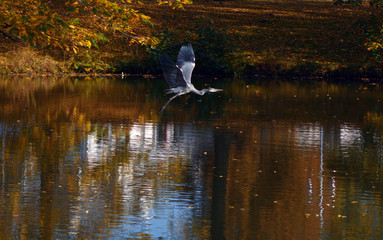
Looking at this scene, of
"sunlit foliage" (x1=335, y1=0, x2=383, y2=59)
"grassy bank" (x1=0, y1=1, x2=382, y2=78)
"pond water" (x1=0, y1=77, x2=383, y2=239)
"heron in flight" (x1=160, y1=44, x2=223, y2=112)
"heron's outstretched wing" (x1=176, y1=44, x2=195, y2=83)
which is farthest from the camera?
"grassy bank" (x1=0, y1=1, x2=382, y2=78)

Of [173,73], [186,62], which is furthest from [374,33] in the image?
[173,73]

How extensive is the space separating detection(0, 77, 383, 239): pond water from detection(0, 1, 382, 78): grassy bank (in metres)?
11.6

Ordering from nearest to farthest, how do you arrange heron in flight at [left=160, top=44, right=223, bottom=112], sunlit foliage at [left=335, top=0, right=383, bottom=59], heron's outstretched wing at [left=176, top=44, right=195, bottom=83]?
heron in flight at [left=160, top=44, right=223, bottom=112]
heron's outstretched wing at [left=176, top=44, right=195, bottom=83]
sunlit foliage at [left=335, top=0, right=383, bottom=59]

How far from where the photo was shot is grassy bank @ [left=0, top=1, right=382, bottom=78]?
125 feet

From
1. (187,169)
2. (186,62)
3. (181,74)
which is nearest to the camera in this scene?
(181,74)

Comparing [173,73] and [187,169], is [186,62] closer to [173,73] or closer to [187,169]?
[173,73]

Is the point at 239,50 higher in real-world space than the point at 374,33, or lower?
lower

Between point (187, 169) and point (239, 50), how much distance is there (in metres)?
26.4

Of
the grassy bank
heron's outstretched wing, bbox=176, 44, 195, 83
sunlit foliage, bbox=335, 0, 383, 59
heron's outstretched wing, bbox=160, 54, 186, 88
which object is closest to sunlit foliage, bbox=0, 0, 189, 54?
heron's outstretched wing, bbox=176, 44, 195, 83

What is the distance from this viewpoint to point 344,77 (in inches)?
1526

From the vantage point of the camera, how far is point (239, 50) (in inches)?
1559

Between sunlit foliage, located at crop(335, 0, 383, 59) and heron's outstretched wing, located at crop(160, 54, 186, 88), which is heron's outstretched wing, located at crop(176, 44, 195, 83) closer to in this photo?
heron's outstretched wing, located at crop(160, 54, 186, 88)

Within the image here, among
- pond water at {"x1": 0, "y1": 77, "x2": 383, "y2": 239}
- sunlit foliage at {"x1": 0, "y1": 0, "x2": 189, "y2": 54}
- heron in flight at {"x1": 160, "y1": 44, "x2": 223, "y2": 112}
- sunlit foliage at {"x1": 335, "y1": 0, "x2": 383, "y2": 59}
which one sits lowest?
pond water at {"x1": 0, "y1": 77, "x2": 383, "y2": 239}

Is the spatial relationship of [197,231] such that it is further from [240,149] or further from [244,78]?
[244,78]
